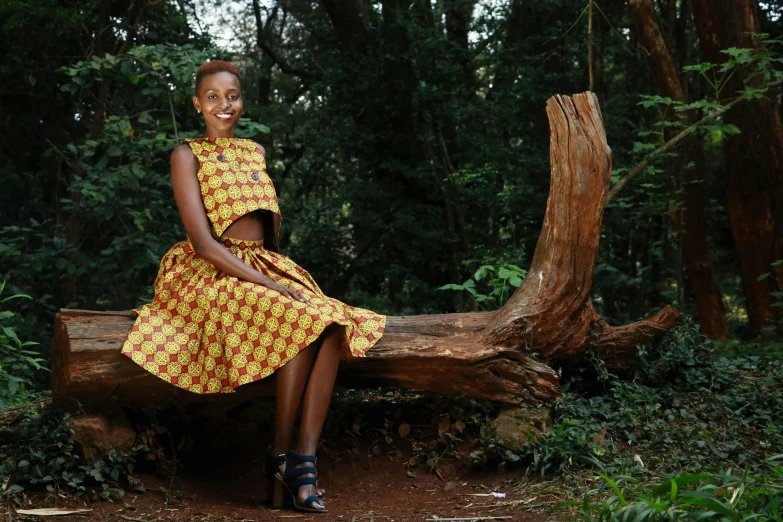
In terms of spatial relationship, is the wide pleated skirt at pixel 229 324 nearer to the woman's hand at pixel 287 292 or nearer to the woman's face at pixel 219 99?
the woman's hand at pixel 287 292

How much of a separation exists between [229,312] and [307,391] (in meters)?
0.52

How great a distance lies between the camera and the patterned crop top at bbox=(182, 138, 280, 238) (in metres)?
4.22

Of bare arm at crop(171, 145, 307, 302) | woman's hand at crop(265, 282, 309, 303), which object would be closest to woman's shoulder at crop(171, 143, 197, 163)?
bare arm at crop(171, 145, 307, 302)

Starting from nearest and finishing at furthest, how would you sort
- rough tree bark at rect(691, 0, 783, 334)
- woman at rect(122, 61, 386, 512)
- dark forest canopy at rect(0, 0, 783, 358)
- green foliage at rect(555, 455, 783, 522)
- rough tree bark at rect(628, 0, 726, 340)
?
green foliage at rect(555, 455, 783, 522) → woman at rect(122, 61, 386, 512) → rough tree bark at rect(691, 0, 783, 334) → dark forest canopy at rect(0, 0, 783, 358) → rough tree bark at rect(628, 0, 726, 340)

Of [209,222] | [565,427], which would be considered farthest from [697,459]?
[209,222]

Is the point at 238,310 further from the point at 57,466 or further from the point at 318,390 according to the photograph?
the point at 57,466

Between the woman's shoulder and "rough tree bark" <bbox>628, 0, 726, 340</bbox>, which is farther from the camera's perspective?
"rough tree bark" <bbox>628, 0, 726, 340</bbox>

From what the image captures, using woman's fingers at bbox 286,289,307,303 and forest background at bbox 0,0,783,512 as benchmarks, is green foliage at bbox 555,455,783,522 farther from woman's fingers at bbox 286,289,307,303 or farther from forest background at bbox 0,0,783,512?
forest background at bbox 0,0,783,512

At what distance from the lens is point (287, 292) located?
400cm

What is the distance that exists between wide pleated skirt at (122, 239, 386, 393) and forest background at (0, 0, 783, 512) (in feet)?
10.1

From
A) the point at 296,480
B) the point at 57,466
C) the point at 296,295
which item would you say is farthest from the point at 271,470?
the point at 57,466

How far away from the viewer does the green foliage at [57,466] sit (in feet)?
12.9

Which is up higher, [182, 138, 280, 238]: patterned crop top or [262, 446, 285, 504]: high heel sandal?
[182, 138, 280, 238]: patterned crop top

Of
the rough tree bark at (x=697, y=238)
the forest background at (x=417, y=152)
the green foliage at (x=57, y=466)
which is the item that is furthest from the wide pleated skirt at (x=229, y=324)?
the rough tree bark at (x=697, y=238)
